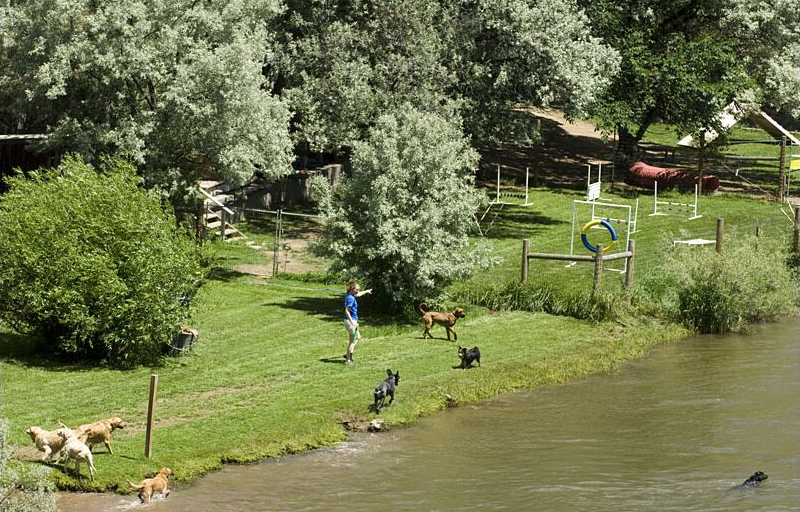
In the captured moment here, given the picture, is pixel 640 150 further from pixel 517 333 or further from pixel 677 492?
pixel 677 492

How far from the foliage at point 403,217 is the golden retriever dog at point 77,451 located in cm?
1138

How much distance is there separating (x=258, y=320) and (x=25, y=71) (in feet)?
34.6

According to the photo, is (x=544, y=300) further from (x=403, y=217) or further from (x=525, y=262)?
(x=403, y=217)

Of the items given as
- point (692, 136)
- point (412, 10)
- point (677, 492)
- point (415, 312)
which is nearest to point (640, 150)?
point (692, 136)

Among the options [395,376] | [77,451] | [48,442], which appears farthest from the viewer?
[395,376]

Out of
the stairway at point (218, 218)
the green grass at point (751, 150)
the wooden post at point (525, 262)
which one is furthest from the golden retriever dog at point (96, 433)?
the green grass at point (751, 150)

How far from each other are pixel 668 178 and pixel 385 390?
2974 cm

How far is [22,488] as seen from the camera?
16.4m

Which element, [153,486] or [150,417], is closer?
[153,486]

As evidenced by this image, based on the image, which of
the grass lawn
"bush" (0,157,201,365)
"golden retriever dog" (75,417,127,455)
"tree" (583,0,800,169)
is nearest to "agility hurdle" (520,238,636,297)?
the grass lawn

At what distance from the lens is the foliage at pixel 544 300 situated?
3075 cm

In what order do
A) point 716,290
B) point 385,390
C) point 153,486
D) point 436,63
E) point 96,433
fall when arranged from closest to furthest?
1. point 153,486
2. point 96,433
3. point 385,390
4. point 716,290
5. point 436,63

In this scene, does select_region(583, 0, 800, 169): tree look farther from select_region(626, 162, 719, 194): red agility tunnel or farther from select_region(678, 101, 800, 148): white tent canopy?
select_region(626, 162, 719, 194): red agility tunnel

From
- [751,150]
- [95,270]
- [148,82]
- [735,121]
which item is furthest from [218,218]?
[751,150]
